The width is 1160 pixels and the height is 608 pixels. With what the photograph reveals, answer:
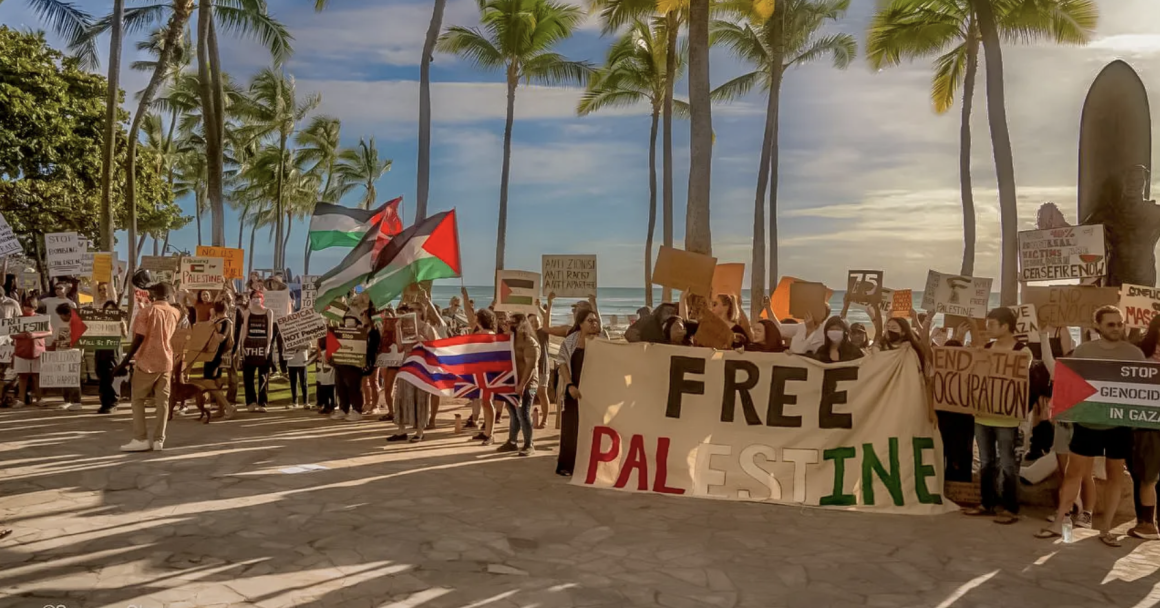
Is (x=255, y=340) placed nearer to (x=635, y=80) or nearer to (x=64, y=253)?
(x=64, y=253)

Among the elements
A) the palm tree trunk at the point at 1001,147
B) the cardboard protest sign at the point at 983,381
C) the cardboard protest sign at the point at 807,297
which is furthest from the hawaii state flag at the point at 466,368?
the palm tree trunk at the point at 1001,147

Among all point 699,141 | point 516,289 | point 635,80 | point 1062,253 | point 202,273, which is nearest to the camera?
point 1062,253

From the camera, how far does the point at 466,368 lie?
418 inches

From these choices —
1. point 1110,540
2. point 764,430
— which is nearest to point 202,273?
point 764,430

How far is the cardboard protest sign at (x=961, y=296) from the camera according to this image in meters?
11.8

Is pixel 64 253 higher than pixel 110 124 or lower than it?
lower

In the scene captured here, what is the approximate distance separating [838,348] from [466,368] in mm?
4616

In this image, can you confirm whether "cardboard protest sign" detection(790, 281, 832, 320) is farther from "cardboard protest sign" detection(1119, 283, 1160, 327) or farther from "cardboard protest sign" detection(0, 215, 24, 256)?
"cardboard protest sign" detection(0, 215, 24, 256)

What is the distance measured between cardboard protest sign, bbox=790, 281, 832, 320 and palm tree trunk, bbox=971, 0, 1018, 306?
10420 mm

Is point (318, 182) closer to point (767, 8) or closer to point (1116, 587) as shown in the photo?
point (767, 8)

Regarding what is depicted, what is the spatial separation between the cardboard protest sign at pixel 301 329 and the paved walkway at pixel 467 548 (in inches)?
175

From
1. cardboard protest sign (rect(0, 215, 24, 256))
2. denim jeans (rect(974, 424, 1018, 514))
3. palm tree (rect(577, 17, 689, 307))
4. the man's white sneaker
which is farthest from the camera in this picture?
palm tree (rect(577, 17, 689, 307))

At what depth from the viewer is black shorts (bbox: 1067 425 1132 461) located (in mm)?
6887

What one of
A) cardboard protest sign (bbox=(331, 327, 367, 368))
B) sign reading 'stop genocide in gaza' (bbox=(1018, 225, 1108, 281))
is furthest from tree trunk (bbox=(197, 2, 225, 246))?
sign reading 'stop genocide in gaza' (bbox=(1018, 225, 1108, 281))
